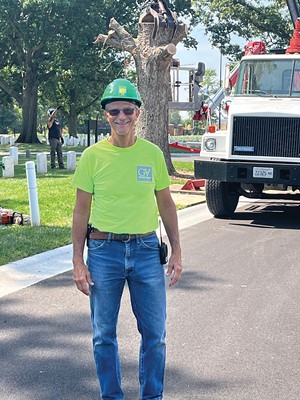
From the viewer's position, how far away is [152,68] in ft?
54.2

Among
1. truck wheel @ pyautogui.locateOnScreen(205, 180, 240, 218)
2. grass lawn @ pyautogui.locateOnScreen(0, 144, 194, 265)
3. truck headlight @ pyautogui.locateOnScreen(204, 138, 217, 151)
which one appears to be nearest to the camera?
grass lawn @ pyautogui.locateOnScreen(0, 144, 194, 265)

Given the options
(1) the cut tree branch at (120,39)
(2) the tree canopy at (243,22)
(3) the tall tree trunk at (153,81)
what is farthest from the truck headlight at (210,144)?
(2) the tree canopy at (243,22)

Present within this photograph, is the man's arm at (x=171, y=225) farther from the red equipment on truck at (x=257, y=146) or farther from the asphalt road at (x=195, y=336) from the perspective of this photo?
the red equipment on truck at (x=257, y=146)

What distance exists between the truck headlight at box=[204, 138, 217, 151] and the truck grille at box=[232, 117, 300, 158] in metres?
0.43

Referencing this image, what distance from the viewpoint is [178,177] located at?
17234 mm

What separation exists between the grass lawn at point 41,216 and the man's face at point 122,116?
4226 mm

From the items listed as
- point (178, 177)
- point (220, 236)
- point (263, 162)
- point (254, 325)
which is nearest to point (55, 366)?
point (254, 325)

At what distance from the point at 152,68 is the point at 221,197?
6326 millimetres

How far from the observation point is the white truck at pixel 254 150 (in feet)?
34.1

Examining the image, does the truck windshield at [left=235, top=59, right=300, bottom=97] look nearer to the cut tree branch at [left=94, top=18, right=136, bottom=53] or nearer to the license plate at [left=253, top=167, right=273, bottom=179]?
the license plate at [left=253, top=167, right=273, bottom=179]

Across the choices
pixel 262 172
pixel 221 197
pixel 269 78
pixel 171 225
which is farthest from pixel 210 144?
pixel 171 225

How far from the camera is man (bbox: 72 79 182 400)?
3.54 meters

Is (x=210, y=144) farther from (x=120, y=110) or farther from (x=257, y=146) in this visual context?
(x=120, y=110)

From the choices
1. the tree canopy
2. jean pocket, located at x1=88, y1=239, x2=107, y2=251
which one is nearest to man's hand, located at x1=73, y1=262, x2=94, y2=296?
jean pocket, located at x1=88, y1=239, x2=107, y2=251
